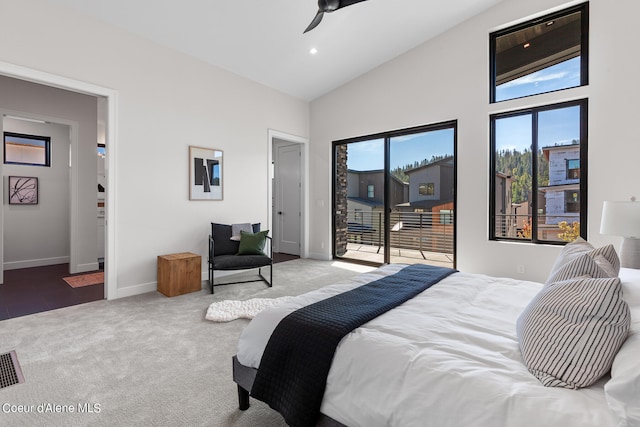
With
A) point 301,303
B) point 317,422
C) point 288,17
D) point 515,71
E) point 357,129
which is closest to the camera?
point 317,422

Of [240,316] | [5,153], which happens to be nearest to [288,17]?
[240,316]

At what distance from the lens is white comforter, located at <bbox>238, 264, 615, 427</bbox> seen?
3.07ft

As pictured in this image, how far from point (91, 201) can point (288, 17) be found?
4.15m

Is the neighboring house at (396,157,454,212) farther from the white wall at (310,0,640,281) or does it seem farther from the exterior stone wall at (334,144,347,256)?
the exterior stone wall at (334,144,347,256)

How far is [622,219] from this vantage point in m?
2.54

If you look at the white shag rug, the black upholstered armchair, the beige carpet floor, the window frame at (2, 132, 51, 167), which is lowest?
the beige carpet floor

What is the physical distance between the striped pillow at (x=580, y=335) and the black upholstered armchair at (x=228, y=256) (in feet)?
11.1

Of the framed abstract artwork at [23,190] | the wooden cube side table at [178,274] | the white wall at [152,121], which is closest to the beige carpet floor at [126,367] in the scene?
the wooden cube side table at [178,274]

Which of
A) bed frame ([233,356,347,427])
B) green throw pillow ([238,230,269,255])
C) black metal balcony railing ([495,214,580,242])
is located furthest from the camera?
green throw pillow ([238,230,269,255])

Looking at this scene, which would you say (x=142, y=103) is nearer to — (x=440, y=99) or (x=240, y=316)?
(x=240, y=316)

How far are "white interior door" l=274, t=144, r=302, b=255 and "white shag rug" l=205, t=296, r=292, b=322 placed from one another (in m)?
3.02

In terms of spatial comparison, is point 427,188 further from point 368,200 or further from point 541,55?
point 541,55

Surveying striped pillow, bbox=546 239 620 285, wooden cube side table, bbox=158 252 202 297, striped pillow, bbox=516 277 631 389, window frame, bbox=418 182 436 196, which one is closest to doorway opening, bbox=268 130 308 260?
window frame, bbox=418 182 436 196

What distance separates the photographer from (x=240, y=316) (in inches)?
123
